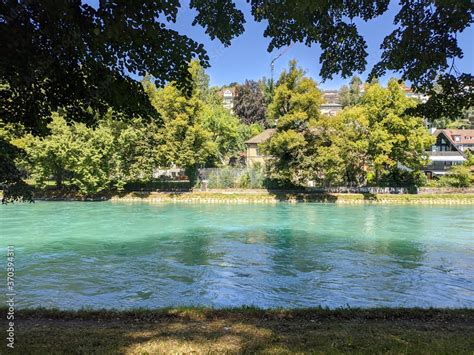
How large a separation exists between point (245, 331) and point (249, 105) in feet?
303

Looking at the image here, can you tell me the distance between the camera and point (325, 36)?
22.6 ft

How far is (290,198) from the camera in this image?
47062 mm

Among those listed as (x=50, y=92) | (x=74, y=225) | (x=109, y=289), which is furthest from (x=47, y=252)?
(x=50, y=92)

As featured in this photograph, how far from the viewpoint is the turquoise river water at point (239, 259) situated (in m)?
12.8

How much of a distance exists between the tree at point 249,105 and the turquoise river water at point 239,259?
64.2 metres

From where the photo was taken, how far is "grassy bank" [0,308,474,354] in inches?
231

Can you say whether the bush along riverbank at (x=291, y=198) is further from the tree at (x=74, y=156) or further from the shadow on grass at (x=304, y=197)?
the tree at (x=74, y=156)

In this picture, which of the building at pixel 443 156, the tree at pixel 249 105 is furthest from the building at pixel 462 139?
the tree at pixel 249 105

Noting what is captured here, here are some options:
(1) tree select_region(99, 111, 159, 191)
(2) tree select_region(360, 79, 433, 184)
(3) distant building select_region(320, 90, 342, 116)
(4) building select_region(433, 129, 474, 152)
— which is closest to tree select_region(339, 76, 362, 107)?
(3) distant building select_region(320, 90, 342, 116)

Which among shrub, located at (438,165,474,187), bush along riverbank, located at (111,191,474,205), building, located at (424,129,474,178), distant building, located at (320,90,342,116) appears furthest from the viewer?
distant building, located at (320,90,342,116)

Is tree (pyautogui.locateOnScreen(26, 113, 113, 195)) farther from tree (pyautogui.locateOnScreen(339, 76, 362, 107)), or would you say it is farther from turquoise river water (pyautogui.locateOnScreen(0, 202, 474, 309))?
tree (pyautogui.locateOnScreen(339, 76, 362, 107))

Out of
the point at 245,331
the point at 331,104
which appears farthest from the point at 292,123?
the point at 331,104

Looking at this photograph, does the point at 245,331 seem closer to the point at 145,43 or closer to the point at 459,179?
the point at 145,43

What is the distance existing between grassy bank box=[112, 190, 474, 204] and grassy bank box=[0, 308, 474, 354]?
3785cm
